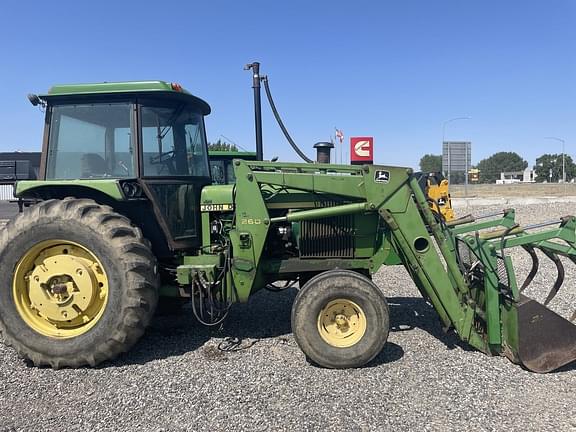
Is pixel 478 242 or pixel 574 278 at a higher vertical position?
pixel 478 242

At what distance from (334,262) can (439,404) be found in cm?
168

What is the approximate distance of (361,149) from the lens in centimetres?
668

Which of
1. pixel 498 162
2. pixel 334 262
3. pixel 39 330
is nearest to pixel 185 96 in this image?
pixel 334 262

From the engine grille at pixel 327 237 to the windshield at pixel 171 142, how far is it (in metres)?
1.31

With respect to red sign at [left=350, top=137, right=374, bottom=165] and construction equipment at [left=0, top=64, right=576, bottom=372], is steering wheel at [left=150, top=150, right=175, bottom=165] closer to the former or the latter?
construction equipment at [left=0, top=64, right=576, bottom=372]

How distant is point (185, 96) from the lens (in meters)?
4.55

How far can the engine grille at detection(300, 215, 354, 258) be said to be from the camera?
4.59m

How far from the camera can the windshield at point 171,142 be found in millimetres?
4418

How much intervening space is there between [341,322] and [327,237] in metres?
0.89

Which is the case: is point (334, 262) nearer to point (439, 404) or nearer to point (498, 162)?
point (439, 404)

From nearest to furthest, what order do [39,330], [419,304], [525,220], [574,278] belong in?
[39,330]
[419,304]
[574,278]
[525,220]

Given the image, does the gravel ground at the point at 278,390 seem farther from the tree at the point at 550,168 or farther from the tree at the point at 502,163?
the tree at the point at 502,163

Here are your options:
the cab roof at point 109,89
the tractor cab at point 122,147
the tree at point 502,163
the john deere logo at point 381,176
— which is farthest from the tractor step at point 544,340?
the tree at point 502,163

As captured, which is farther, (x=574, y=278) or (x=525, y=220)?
(x=525, y=220)
